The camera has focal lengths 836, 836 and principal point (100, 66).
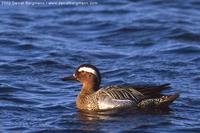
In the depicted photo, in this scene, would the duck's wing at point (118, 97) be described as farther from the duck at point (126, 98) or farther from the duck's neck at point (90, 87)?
the duck's neck at point (90, 87)

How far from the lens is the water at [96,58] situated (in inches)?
573

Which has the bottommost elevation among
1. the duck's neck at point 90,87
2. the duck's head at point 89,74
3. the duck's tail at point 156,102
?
the duck's tail at point 156,102

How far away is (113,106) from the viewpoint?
15359mm

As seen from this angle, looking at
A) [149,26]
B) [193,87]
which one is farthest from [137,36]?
[193,87]

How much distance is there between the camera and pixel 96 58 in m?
19.8

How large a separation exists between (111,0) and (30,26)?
499 cm

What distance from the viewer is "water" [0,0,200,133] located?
573 inches

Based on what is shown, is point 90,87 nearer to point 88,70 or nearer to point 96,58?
point 88,70

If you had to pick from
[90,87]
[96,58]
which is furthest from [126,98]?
[96,58]

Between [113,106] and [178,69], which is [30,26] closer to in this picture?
[178,69]

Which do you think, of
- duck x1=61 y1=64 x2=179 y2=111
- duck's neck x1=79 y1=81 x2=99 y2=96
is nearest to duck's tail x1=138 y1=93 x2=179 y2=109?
duck x1=61 y1=64 x2=179 y2=111

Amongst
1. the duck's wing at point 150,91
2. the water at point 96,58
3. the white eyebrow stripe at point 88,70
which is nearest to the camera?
the water at point 96,58

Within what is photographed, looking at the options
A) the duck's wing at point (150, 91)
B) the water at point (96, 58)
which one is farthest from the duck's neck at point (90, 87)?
the duck's wing at point (150, 91)

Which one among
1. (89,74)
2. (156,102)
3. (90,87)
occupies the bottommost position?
(156,102)
